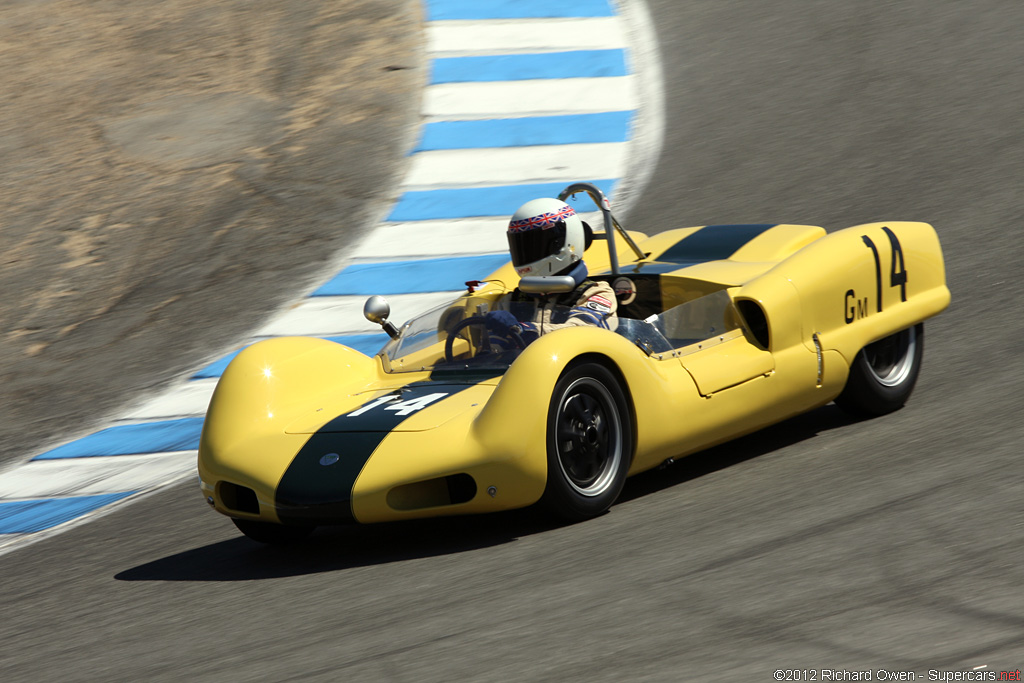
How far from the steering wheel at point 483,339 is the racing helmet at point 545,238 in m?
0.30

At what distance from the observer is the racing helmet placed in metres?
5.14

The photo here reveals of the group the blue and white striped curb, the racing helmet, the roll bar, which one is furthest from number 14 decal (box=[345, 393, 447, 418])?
the blue and white striped curb

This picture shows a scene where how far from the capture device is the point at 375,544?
4.59 metres

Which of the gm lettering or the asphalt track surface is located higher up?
the gm lettering

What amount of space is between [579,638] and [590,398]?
4.56ft

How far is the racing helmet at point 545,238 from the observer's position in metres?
5.14

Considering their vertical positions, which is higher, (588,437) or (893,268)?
(893,268)

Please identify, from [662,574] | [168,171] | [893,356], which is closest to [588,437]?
[662,574]

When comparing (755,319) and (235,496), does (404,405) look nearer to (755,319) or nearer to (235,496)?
(235,496)

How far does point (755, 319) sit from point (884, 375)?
0.81 m

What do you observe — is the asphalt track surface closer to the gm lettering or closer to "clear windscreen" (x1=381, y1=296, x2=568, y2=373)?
the gm lettering

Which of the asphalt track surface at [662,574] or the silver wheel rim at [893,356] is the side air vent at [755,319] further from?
the silver wheel rim at [893,356]

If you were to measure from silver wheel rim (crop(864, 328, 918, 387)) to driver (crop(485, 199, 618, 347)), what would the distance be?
52.2 inches

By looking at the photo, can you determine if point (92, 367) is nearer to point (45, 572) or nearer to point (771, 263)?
point (45, 572)
